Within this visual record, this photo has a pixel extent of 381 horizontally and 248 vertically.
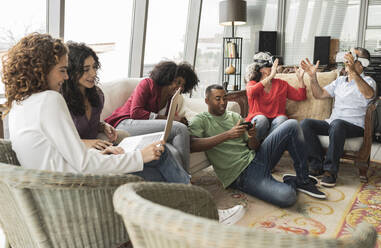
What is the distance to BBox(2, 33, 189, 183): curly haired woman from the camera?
1255mm

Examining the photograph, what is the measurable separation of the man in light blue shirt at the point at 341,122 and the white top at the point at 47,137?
2422mm

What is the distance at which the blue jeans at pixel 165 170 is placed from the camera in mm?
1889

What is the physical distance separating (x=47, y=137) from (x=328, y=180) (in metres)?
2.56

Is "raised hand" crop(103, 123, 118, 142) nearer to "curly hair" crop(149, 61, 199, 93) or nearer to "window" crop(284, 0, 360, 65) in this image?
"curly hair" crop(149, 61, 199, 93)

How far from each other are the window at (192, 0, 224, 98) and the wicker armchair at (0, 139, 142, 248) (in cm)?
408

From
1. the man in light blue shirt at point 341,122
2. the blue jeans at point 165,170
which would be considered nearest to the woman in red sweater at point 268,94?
the man in light blue shirt at point 341,122

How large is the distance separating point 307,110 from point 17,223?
10.9 feet

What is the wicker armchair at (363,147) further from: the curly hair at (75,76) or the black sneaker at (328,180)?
the curly hair at (75,76)

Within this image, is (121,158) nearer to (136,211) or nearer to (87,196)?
(87,196)

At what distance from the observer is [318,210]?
255 centimetres

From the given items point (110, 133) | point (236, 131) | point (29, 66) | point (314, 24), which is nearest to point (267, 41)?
point (314, 24)

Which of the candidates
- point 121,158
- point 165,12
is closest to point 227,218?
point 121,158

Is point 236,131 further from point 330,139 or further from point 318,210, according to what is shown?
point 330,139

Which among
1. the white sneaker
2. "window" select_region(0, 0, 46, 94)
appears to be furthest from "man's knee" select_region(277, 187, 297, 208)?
"window" select_region(0, 0, 46, 94)
